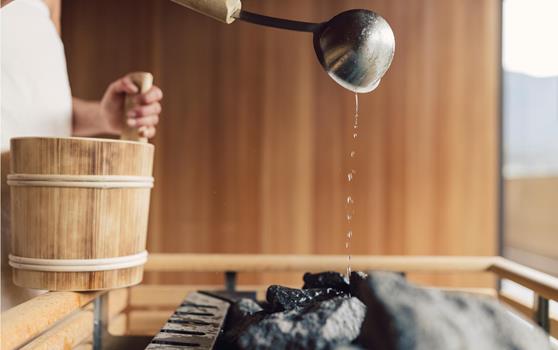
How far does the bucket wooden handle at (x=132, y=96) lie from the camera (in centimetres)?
140

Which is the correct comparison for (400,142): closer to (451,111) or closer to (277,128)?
(451,111)

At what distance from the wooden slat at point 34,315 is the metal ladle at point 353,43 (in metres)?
0.67

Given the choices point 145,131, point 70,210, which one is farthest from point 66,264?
point 145,131

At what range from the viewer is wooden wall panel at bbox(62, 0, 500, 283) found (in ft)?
10.4

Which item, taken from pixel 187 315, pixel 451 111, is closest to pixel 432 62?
pixel 451 111

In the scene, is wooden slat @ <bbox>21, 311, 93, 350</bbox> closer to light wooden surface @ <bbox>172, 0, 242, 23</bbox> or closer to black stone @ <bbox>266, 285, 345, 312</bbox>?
black stone @ <bbox>266, 285, 345, 312</bbox>

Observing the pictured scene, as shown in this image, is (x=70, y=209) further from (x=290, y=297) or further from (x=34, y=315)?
(x=290, y=297)

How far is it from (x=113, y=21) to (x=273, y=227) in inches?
63.4

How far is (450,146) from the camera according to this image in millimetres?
3277

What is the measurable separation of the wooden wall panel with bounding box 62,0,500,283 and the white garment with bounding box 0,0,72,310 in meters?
1.72

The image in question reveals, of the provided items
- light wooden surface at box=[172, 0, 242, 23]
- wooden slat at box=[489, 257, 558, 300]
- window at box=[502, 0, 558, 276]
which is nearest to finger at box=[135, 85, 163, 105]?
light wooden surface at box=[172, 0, 242, 23]

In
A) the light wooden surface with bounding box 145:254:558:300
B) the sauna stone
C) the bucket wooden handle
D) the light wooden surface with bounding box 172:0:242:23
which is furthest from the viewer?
the light wooden surface with bounding box 145:254:558:300

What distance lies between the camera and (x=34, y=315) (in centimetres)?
94

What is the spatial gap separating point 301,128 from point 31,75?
206 centimetres
